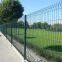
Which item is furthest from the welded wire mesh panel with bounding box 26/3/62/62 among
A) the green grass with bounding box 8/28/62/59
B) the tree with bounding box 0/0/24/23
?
the tree with bounding box 0/0/24/23

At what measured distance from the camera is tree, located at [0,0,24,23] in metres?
45.2

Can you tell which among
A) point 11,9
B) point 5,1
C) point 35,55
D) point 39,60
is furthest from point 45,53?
point 5,1

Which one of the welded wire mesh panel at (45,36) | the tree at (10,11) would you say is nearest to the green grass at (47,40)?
the welded wire mesh panel at (45,36)

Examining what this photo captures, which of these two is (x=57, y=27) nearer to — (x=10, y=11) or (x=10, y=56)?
(x=10, y=56)

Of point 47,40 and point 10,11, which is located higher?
point 10,11

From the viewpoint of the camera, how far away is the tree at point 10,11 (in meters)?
45.2

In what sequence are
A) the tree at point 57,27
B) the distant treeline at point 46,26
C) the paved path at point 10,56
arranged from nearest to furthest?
the tree at point 57,27
the distant treeline at point 46,26
the paved path at point 10,56

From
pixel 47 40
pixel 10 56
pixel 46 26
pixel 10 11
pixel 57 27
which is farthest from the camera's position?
pixel 10 11

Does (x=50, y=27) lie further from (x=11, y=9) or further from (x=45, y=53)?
(x=11, y=9)

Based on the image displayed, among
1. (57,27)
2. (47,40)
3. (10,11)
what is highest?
(10,11)

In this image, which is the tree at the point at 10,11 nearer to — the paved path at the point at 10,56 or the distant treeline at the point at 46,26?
the paved path at the point at 10,56

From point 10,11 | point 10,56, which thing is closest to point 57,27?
point 10,56

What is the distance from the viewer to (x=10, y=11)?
45.9 m

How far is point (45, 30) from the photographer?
723 centimetres
